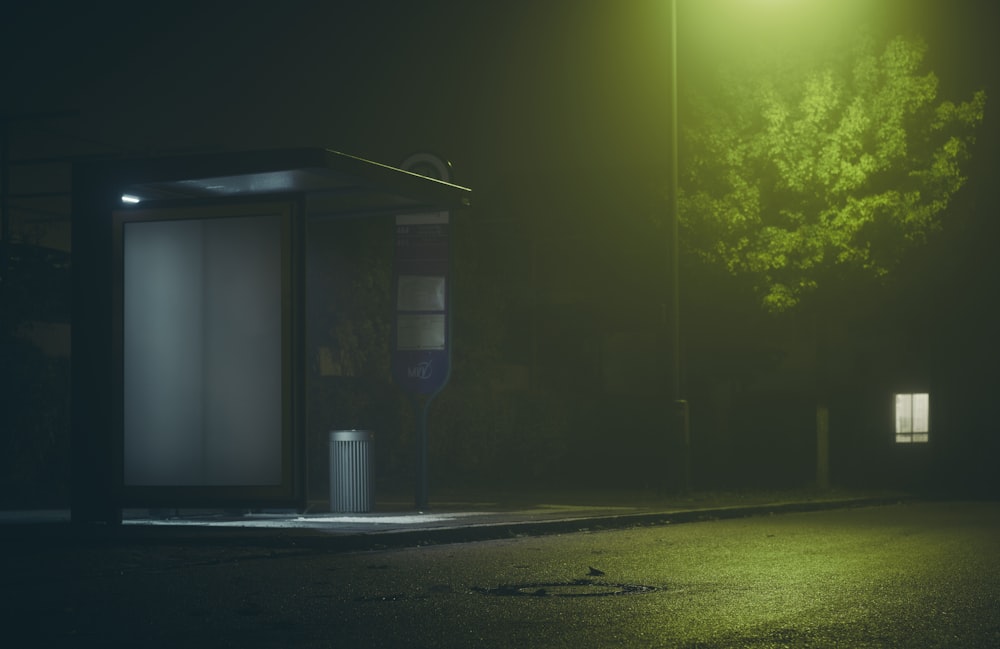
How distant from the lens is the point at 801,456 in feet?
101

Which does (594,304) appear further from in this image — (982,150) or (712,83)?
(712,83)

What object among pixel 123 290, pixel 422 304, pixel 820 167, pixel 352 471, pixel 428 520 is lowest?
pixel 428 520

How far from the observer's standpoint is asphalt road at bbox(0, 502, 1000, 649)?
8.30 metres

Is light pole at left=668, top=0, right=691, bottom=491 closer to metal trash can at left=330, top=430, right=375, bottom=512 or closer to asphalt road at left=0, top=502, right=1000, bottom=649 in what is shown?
metal trash can at left=330, top=430, right=375, bottom=512

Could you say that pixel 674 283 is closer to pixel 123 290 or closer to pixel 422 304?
pixel 422 304

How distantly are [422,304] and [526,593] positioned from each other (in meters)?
8.22

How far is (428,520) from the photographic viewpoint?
52.9ft

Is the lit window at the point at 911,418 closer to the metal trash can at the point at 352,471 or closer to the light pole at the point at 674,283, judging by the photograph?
the light pole at the point at 674,283

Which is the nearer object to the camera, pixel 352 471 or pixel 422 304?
pixel 352 471

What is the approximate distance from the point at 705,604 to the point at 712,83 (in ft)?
50.9

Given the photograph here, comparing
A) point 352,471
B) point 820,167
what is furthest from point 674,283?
point 352,471

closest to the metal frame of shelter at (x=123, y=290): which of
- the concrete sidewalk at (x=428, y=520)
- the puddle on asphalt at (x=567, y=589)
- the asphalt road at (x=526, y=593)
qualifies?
the concrete sidewalk at (x=428, y=520)

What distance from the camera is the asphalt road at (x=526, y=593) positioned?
8297 millimetres

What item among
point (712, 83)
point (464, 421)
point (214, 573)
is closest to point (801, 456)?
point (464, 421)
